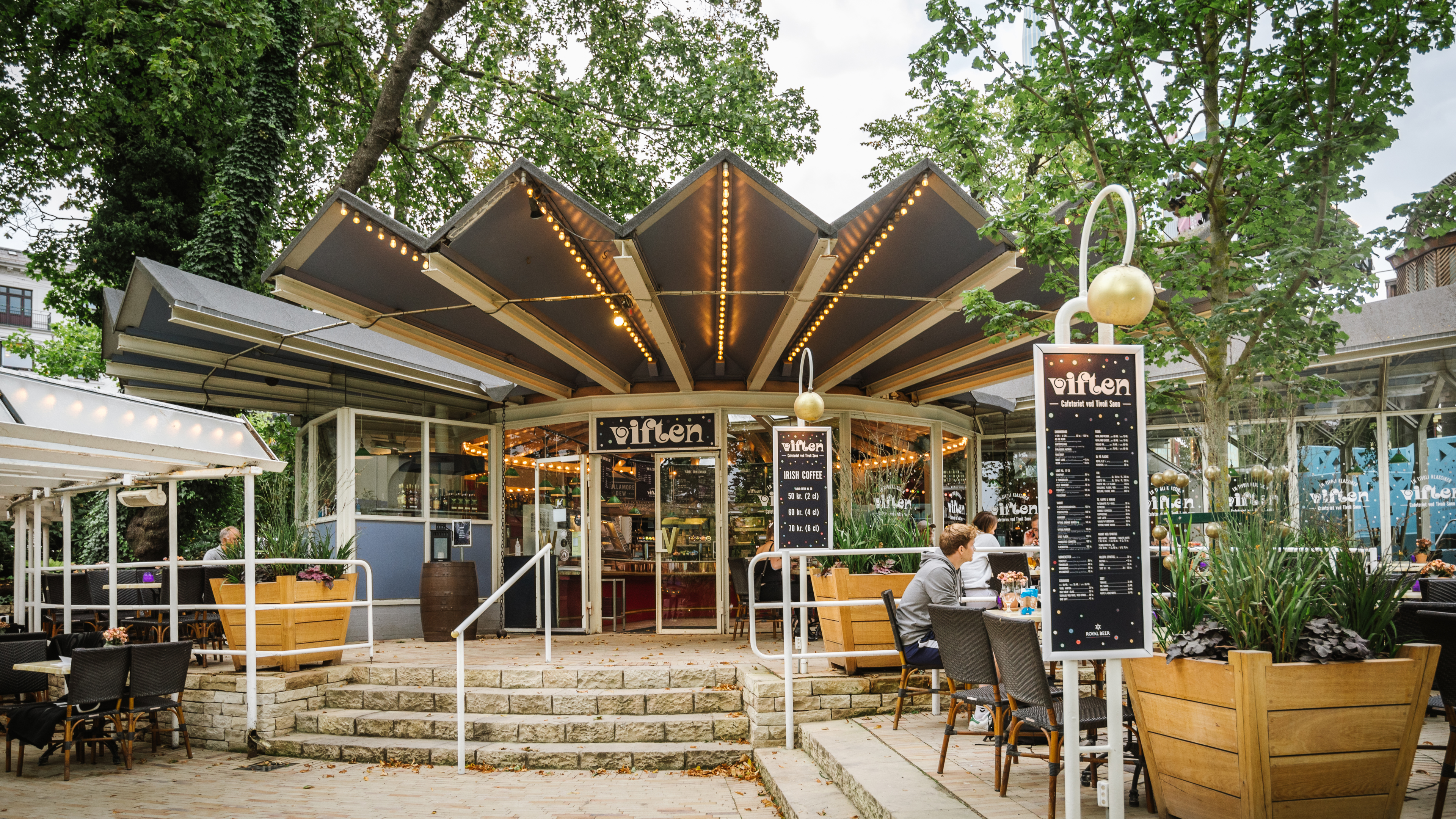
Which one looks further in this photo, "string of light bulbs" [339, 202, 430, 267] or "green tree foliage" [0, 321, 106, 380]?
"green tree foliage" [0, 321, 106, 380]

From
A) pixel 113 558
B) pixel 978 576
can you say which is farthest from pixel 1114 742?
pixel 113 558

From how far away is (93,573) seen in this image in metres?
10.6

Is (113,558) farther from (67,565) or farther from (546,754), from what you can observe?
(546,754)

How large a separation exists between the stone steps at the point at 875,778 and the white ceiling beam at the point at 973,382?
4966mm

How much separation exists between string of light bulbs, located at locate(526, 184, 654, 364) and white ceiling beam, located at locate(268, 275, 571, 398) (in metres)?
1.39

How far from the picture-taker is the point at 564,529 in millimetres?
11148

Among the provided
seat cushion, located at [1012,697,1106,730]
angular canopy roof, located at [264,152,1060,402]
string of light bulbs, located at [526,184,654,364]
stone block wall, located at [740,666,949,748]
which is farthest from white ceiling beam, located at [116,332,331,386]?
seat cushion, located at [1012,697,1106,730]

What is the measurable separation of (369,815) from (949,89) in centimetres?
604

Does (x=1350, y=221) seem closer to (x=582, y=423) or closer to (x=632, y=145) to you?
(x=582, y=423)

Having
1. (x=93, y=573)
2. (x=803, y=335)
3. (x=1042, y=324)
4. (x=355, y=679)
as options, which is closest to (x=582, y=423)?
(x=803, y=335)

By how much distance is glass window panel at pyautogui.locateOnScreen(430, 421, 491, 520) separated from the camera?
11312 mm

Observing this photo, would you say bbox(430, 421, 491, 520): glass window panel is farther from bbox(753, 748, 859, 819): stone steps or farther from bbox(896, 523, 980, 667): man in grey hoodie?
bbox(896, 523, 980, 667): man in grey hoodie

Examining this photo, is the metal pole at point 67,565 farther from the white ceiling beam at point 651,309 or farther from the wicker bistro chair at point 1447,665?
the wicker bistro chair at point 1447,665

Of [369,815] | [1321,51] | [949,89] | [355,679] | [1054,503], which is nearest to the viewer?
[1054,503]
